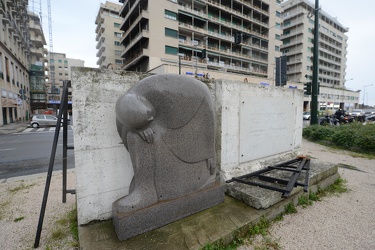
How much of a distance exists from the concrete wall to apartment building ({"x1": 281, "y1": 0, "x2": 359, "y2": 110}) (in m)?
45.4

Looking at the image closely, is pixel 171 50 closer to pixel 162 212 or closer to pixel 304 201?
pixel 304 201

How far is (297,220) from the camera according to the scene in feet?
9.21

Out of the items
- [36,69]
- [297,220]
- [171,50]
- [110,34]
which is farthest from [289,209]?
[110,34]

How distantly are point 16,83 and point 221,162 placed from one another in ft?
111

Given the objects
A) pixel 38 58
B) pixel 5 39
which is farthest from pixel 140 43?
pixel 38 58

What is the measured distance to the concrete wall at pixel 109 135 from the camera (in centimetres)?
231

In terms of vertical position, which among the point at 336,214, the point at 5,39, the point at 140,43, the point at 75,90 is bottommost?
the point at 336,214

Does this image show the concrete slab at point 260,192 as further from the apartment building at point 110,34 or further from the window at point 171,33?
the apartment building at point 110,34

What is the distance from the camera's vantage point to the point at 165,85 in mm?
2332

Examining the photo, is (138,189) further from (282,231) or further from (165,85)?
(282,231)

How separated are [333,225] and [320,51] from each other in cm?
6916

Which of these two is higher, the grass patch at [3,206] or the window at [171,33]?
the window at [171,33]

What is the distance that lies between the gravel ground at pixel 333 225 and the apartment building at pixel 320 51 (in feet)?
148

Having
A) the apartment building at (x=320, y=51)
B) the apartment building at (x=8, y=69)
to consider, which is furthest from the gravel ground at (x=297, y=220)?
the apartment building at (x=320, y=51)
